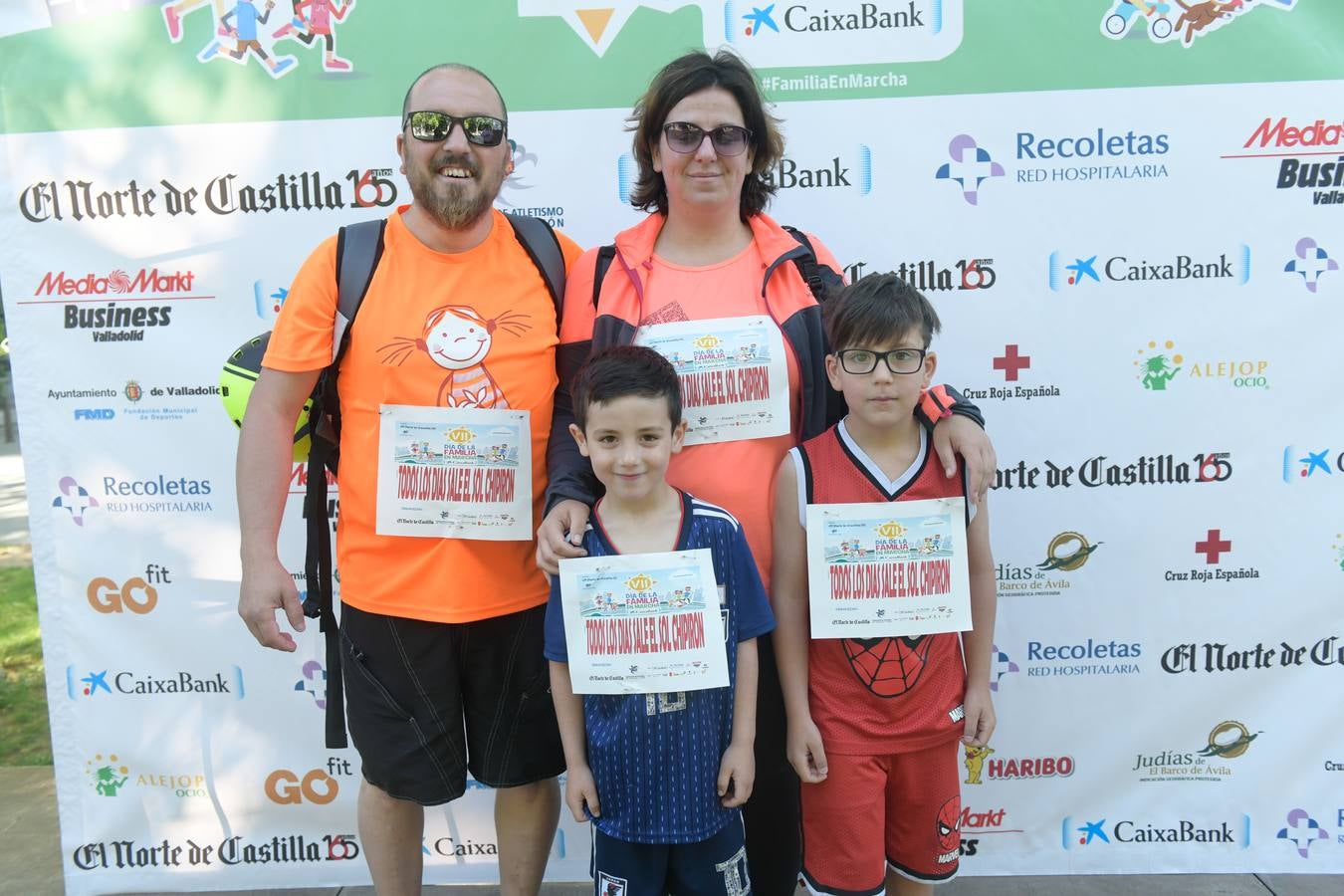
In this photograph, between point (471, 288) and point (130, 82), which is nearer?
point (471, 288)

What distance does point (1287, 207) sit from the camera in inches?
106

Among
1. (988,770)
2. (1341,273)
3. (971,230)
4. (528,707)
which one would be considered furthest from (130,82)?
(1341,273)

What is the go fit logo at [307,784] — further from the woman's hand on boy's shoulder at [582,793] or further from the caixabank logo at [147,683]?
the woman's hand on boy's shoulder at [582,793]

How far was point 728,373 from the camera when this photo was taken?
1.94 metres

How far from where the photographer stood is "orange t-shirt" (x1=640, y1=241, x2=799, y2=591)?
1.97 metres

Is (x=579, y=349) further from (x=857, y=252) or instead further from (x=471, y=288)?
(x=857, y=252)

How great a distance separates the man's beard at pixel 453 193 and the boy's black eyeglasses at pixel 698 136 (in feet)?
1.43

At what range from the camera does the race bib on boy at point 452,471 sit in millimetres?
2006

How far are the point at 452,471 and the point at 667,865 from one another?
0.97 metres

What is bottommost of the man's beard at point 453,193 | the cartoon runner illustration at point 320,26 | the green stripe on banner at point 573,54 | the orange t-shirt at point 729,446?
the orange t-shirt at point 729,446

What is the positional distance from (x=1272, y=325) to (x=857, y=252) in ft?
4.21

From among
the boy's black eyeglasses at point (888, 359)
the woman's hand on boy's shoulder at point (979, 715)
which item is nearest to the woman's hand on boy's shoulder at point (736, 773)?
the woman's hand on boy's shoulder at point (979, 715)

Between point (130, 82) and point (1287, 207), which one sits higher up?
point (130, 82)

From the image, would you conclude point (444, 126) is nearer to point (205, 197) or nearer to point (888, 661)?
point (205, 197)
